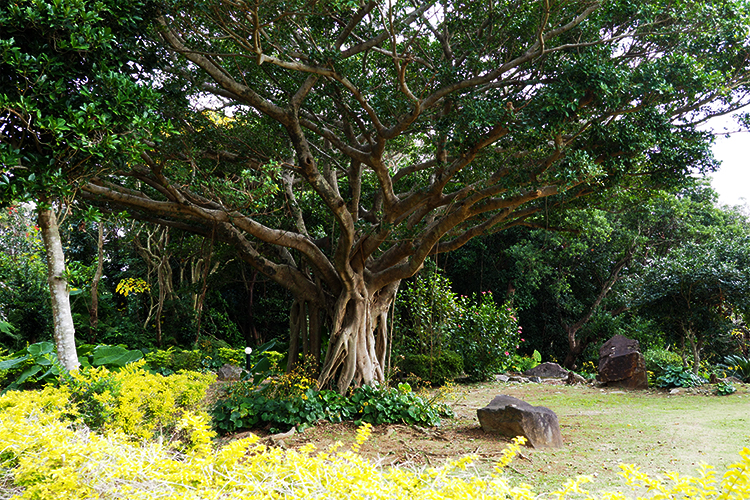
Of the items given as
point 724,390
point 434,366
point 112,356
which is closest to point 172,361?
point 112,356

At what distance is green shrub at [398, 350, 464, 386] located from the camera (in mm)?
9523

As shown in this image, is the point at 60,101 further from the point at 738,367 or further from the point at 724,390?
the point at 738,367

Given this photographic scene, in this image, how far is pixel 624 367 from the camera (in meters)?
9.84

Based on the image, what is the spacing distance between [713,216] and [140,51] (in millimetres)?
15192

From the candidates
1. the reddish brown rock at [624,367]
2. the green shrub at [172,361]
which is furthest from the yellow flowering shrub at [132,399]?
the reddish brown rock at [624,367]

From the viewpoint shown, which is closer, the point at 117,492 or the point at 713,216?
the point at 117,492

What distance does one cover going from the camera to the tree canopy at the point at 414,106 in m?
4.84

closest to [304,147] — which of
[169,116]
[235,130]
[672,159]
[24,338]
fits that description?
[235,130]

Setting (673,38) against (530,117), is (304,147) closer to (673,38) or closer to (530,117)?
(530,117)

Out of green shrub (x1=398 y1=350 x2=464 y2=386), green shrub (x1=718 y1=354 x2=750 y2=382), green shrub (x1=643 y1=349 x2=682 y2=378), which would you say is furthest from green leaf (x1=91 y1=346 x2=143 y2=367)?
green shrub (x1=718 y1=354 x2=750 y2=382)

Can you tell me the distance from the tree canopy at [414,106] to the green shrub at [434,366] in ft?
8.23

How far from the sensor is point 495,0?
564cm

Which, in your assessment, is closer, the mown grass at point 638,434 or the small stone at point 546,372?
the mown grass at point 638,434

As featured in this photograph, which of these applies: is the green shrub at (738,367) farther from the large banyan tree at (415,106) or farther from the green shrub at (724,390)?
the large banyan tree at (415,106)
